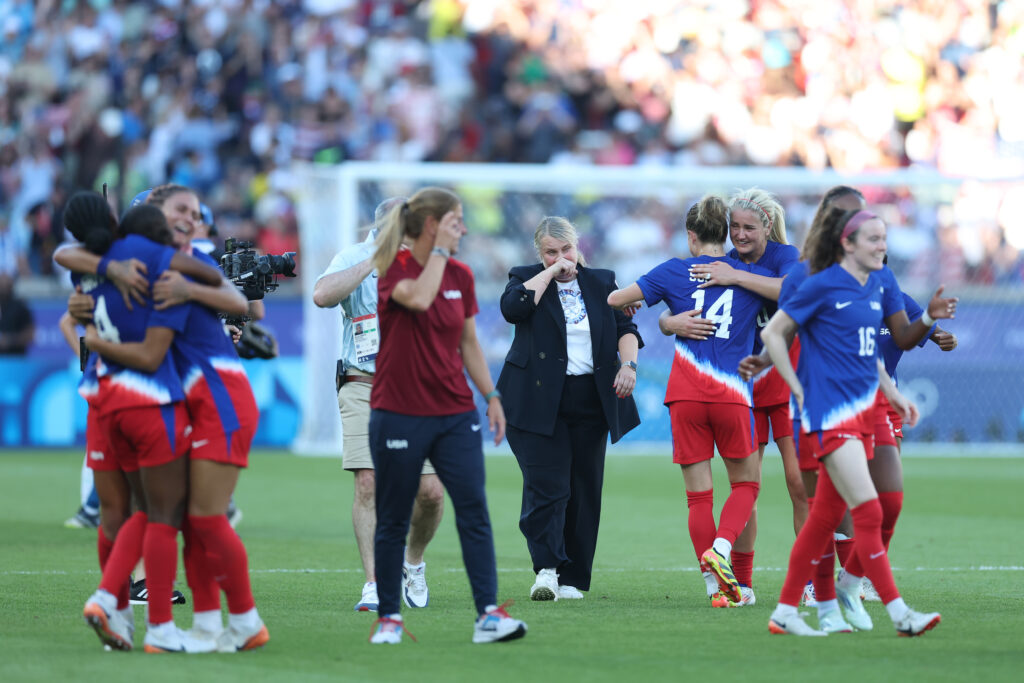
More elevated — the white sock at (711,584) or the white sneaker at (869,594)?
the white sock at (711,584)

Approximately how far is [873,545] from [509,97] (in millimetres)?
19422

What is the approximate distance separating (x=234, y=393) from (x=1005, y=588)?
4682mm

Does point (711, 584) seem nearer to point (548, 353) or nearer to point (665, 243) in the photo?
point (548, 353)

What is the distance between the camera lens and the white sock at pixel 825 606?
680 cm

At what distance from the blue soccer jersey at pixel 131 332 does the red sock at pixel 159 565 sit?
53 cm

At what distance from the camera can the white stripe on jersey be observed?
7879 millimetres

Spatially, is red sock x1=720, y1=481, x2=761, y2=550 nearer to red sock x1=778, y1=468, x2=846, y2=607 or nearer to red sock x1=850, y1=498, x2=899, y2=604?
red sock x1=778, y1=468, x2=846, y2=607

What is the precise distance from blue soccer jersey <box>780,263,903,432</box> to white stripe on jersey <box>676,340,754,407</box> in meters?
1.20

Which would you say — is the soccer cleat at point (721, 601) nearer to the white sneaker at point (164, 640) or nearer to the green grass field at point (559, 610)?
the green grass field at point (559, 610)

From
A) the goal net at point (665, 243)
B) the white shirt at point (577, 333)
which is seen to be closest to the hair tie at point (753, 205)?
the white shirt at point (577, 333)

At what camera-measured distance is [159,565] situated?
240 inches

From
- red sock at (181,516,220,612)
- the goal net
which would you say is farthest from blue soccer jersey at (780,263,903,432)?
the goal net

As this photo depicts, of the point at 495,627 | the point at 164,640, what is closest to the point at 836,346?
the point at 495,627

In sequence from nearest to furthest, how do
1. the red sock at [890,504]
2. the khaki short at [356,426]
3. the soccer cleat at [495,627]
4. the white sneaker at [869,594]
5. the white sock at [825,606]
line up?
the soccer cleat at [495,627], the white sock at [825,606], the red sock at [890,504], the khaki short at [356,426], the white sneaker at [869,594]
